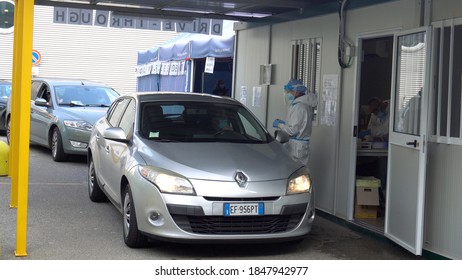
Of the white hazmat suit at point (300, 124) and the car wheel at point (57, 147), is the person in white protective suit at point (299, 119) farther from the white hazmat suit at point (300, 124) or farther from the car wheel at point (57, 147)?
the car wheel at point (57, 147)

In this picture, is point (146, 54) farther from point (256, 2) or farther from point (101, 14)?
point (256, 2)

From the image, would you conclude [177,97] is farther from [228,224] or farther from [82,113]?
[82,113]

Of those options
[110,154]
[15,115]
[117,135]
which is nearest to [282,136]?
[117,135]

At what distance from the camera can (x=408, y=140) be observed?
665 cm

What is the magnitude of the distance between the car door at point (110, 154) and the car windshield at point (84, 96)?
4.62 metres

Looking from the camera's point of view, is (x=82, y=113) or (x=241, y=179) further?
(x=82, y=113)

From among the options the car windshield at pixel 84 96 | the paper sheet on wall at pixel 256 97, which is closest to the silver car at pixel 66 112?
the car windshield at pixel 84 96

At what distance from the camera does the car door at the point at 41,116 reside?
13.2 metres

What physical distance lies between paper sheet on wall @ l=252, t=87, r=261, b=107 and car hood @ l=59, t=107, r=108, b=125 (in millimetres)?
3079

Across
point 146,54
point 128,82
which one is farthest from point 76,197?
point 128,82

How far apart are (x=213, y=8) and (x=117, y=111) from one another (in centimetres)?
A: 314

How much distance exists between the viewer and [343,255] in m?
6.86

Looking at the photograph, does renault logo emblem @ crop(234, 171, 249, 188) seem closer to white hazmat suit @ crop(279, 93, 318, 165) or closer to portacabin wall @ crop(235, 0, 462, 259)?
portacabin wall @ crop(235, 0, 462, 259)

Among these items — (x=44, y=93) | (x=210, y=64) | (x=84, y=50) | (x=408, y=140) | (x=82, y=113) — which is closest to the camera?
(x=408, y=140)
